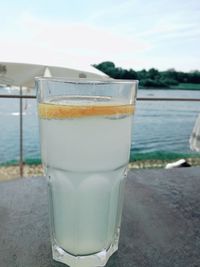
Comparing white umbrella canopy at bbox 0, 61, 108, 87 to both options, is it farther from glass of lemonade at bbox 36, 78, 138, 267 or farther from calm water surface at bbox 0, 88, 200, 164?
glass of lemonade at bbox 36, 78, 138, 267

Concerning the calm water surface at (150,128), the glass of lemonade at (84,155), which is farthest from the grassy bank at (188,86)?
the glass of lemonade at (84,155)

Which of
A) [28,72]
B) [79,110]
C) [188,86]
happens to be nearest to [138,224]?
[79,110]

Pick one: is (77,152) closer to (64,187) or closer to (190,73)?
(64,187)

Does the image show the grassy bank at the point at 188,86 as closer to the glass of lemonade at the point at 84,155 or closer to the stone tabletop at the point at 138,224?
the stone tabletop at the point at 138,224

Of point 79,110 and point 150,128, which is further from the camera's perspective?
point 150,128

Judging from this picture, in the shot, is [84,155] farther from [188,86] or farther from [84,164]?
[188,86]

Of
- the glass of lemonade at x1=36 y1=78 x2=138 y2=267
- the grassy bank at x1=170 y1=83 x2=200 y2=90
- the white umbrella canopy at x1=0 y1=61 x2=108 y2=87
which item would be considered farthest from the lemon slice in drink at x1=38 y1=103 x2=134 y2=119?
the grassy bank at x1=170 y1=83 x2=200 y2=90

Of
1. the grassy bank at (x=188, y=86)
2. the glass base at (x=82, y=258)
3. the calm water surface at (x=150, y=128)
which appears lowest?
the calm water surface at (x=150, y=128)
